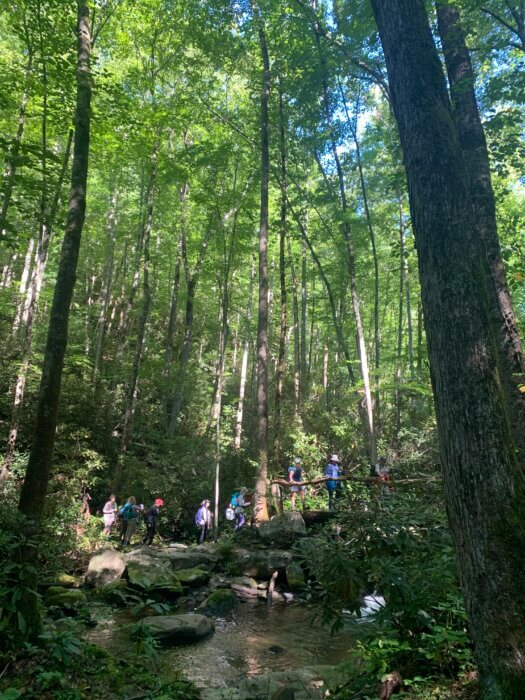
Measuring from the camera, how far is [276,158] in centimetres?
1728

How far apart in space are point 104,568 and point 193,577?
2058 mm

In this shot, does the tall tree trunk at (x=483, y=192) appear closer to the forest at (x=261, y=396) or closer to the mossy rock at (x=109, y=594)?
the forest at (x=261, y=396)

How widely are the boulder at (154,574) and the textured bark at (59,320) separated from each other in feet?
13.8

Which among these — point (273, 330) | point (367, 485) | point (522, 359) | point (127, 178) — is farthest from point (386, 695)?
point (273, 330)

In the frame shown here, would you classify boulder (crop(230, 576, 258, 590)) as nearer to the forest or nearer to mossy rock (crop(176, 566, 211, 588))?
the forest

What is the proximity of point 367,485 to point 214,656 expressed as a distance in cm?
371

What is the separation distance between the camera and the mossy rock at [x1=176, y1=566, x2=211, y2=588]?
1001 cm

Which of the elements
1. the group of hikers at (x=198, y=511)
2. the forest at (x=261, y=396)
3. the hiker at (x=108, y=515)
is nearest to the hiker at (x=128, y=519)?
the group of hikers at (x=198, y=511)

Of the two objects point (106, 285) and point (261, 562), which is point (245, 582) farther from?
point (106, 285)

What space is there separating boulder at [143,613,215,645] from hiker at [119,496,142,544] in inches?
200

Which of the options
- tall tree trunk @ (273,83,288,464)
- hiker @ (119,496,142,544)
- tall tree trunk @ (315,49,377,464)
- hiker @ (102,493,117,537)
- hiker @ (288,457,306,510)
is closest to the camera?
hiker @ (119,496,142,544)

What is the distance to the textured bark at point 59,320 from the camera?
225 inches

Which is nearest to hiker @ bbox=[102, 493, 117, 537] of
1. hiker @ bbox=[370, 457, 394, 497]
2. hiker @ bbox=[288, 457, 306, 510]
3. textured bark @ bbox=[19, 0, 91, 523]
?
hiker @ bbox=[288, 457, 306, 510]

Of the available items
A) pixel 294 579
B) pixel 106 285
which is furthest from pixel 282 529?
pixel 106 285
